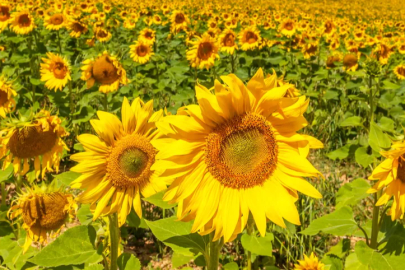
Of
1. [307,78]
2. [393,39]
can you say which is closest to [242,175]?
[307,78]

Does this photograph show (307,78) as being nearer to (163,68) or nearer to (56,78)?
(163,68)

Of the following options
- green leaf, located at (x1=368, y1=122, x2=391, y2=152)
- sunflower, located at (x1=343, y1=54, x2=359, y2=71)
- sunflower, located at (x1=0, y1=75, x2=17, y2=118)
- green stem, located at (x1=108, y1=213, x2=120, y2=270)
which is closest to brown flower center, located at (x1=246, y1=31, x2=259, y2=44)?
sunflower, located at (x1=343, y1=54, x2=359, y2=71)

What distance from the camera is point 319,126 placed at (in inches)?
207

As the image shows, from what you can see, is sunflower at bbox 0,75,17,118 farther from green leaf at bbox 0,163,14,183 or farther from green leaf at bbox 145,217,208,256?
green leaf at bbox 145,217,208,256

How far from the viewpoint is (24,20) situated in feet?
18.1

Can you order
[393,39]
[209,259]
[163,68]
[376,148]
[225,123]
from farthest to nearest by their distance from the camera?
[393,39] → [163,68] → [376,148] → [209,259] → [225,123]

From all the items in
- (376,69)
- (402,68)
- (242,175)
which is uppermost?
(242,175)

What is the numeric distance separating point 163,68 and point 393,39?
6.08 m

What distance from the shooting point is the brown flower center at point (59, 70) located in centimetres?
430

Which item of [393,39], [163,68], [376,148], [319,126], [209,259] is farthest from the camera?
[393,39]

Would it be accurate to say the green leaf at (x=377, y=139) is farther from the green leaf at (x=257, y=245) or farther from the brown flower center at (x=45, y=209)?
the brown flower center at (x=45, y=209)

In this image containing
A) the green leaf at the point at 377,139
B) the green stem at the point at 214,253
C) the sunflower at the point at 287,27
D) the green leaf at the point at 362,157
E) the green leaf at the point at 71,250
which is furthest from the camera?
the sunflower at the point at 287,27

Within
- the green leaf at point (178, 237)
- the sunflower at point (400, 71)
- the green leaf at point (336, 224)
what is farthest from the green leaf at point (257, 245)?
the sunflower at point (400, 71)

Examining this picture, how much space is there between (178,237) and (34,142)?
1.22 metres
